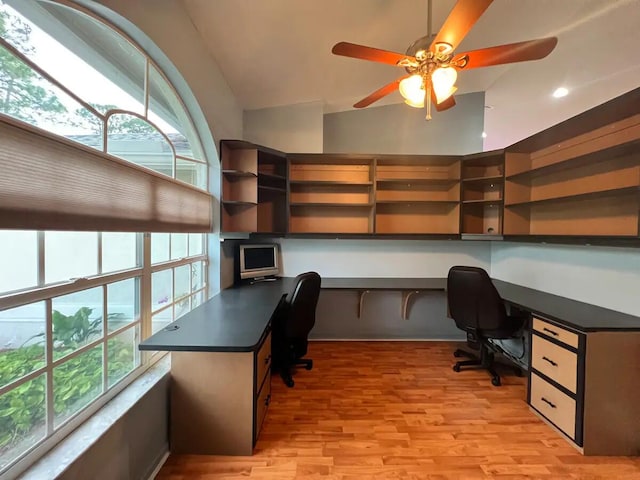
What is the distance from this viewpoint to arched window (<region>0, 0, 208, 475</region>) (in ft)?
3.13

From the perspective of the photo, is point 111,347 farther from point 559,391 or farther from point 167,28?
point 559,391

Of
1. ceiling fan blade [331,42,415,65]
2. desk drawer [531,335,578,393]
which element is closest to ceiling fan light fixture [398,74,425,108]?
ceiling fan blade [331,42,415,65]

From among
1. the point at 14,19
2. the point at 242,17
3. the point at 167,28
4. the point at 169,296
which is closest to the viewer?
the point at 14,19

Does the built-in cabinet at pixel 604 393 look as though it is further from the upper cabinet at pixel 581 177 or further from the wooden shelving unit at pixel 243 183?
the wooden shelving unit at pixel 243 183

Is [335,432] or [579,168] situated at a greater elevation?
[579,168]

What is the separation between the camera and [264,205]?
319 centimetres

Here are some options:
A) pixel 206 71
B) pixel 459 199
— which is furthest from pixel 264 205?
pixel 459 199

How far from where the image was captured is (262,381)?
1889mm

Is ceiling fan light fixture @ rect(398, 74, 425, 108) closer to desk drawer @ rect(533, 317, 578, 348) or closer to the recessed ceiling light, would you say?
the recessed ceiling light

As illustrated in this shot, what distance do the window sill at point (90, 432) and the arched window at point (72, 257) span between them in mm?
50

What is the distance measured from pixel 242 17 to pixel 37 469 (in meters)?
2.58

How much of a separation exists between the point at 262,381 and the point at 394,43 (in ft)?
9.74

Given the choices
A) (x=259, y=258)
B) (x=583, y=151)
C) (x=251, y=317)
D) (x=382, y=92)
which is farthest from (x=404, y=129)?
(x=251, y=317)

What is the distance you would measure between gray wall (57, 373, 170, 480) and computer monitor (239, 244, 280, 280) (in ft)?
4.73
